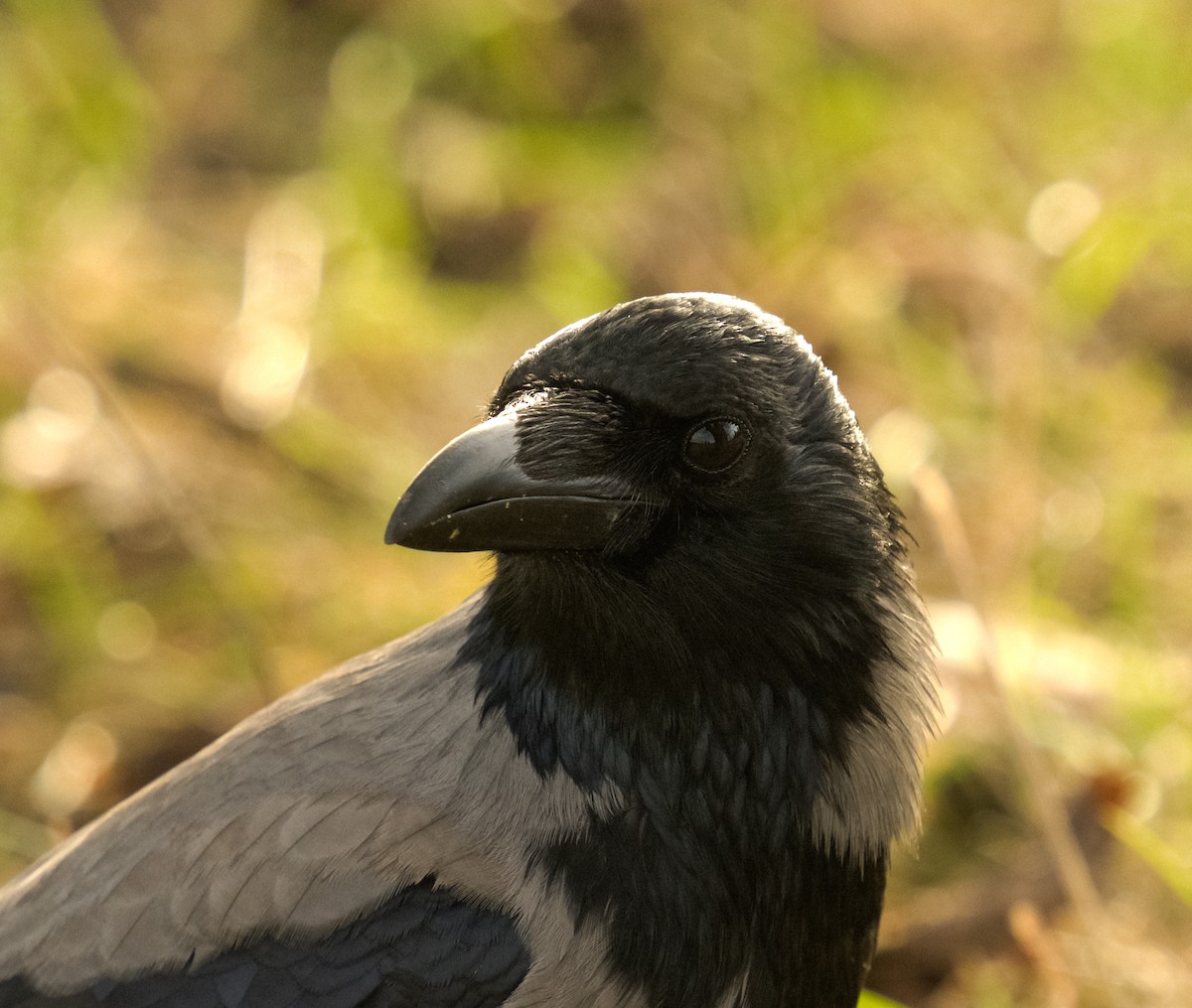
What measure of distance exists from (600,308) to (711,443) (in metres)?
3.82

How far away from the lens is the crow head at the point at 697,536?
8.29 ft

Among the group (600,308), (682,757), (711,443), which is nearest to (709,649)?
(682,757)

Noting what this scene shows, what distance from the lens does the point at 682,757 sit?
272 cm

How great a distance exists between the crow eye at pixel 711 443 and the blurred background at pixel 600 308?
985 millimetres

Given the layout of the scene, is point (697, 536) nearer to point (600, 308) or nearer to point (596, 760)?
point (596, 760)

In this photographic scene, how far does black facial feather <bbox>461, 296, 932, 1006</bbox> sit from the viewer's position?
2.56m

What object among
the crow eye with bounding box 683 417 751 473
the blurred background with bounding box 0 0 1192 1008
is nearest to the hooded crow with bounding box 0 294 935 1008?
the crow eye with bounding box 683 417 751 473

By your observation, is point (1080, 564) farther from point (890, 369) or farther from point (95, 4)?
point (95, 4)

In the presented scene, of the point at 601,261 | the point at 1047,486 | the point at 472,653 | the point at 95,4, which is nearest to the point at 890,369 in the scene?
the point at 1047,486

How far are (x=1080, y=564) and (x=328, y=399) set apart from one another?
9.87 ft

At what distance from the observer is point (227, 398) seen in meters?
5.87

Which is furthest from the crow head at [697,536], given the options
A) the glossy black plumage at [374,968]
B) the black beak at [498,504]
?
the glossy black plumage at [374,968]

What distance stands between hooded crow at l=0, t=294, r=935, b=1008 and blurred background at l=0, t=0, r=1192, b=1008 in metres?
0.74

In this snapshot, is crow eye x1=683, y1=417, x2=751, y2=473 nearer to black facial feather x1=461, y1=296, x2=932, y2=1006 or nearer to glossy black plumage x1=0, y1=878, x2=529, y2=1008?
black facial feather x1=461, y1=296, x2=932, y2=1006
